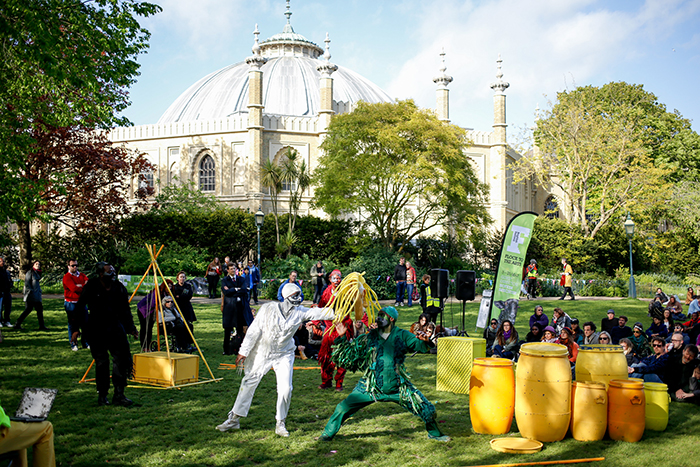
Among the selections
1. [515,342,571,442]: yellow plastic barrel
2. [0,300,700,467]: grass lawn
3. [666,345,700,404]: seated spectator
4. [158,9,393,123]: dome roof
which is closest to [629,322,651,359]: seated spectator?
[666,345,700,404]: seated spectator

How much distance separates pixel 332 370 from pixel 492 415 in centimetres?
291

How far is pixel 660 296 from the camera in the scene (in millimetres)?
18172

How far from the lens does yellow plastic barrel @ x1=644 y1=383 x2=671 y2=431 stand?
692 cm

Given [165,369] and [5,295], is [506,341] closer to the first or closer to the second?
[165,369]

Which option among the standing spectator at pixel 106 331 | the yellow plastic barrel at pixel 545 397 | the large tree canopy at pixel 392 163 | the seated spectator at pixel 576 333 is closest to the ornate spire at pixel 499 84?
the large tree canopy at pixel 392 163

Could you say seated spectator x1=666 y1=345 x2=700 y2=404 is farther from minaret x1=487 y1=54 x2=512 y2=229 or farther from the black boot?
minaret x1=487 y1=54 x2=512 y2=229

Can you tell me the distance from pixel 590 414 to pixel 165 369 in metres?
5.78

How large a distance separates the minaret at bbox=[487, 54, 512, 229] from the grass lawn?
35.1m

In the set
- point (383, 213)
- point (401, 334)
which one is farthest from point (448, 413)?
point (383, 213)

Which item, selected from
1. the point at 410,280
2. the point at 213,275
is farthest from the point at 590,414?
the point at 213,275

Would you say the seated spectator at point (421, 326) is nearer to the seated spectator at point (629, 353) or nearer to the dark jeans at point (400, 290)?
the seated spectator at point (629, 353)

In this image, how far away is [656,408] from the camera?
6934mm

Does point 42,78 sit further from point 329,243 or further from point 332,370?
point 329,243

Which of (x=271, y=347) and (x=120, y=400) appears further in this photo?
(x=120, y=400)
